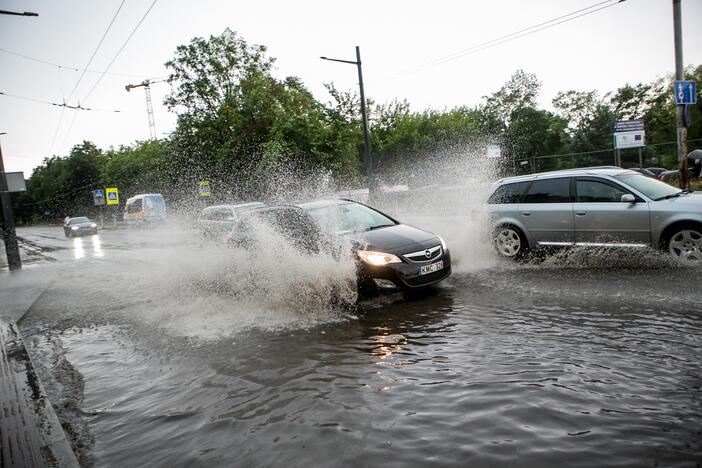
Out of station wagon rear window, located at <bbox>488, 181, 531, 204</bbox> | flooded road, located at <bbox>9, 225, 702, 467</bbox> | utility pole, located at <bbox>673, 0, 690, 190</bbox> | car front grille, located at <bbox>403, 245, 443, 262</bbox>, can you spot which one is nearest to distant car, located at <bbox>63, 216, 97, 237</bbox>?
flooded road, located at <bbox>9, 225, 702, 467</bbox>

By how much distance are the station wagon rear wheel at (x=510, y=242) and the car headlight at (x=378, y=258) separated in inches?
148

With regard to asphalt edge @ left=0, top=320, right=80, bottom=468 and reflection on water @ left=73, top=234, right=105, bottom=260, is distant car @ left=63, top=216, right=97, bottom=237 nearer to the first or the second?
reflection on water @ left=73, top=234, right=105, bottom=260

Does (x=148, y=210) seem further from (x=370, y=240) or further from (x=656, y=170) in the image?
(x=656, y=170)

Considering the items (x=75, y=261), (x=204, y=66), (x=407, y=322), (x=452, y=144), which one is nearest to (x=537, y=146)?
(x=452, y=144)

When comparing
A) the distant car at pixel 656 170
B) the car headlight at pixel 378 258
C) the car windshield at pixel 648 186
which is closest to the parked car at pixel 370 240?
the car headlight at pixel 378 258

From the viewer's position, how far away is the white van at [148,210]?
31234 millimetres

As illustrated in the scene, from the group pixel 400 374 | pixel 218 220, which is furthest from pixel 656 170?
pixel 400 374

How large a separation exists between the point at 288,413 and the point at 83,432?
1598mm

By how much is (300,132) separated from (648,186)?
18.7 m

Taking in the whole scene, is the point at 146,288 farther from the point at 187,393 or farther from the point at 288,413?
the point at 288,413

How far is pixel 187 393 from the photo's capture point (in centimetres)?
412

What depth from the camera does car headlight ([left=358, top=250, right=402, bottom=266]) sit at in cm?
633

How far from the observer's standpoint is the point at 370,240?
6.61m

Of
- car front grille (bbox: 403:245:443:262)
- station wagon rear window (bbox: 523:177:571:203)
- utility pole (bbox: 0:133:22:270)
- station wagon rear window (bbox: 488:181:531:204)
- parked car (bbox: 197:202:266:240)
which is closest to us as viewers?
car front grille (bbox: 403:245:443:262)
